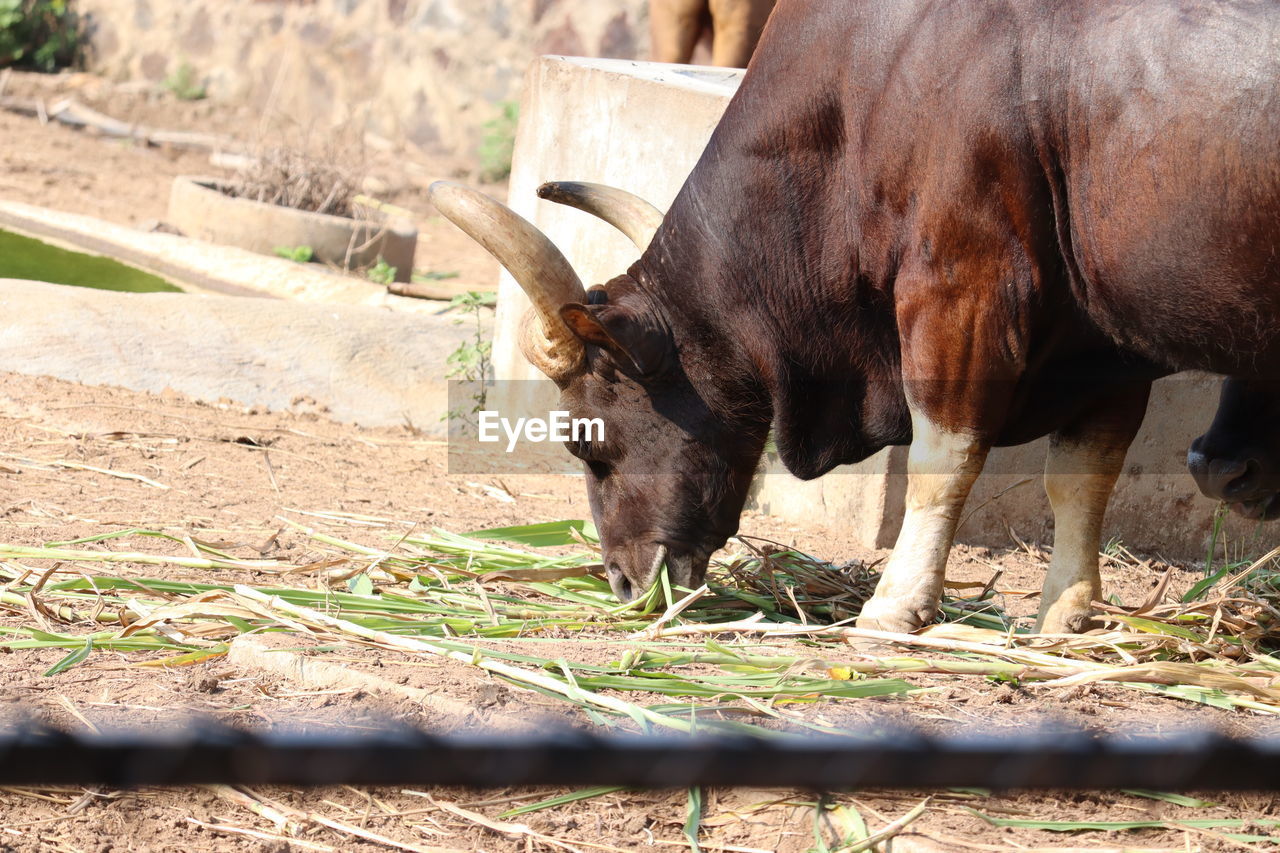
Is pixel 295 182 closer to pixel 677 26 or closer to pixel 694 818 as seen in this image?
pixel 677 26

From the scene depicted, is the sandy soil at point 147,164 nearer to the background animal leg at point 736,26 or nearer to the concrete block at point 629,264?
the background animal leg at point 736,26

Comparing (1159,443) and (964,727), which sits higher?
(1159,443)

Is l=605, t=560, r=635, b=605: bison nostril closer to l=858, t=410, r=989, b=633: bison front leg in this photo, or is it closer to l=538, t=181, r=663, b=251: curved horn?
l=858, t=410, r=989, b=633: bison front leg

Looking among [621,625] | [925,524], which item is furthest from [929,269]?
[621,625]

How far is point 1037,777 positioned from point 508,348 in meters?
6.15

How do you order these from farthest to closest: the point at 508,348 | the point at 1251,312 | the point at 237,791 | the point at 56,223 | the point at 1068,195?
the point at 56,223
the point at 508,348
the point at 1068,195
the point at 1251,312
the point at 237,791

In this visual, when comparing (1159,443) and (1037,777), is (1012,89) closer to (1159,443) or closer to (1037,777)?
(1159,443)

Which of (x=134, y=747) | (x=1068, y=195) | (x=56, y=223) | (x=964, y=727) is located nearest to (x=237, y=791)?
(x=964, y=727)

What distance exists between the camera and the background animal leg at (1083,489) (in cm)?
400

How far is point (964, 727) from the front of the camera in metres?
2.84

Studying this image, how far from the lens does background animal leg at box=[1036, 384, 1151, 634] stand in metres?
4.00

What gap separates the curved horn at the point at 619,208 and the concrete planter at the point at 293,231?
20.5ft

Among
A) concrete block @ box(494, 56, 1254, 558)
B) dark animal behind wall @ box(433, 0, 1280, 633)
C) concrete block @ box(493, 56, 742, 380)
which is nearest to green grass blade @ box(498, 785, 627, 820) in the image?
dark animal behind wall @ box(433, 0, 1280, 633)

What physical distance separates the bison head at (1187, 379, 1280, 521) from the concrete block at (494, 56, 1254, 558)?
0.68m
